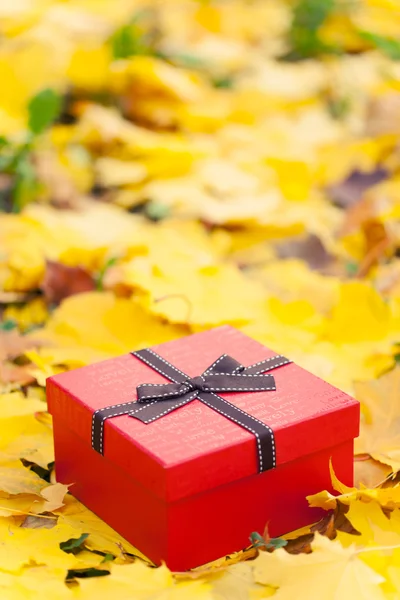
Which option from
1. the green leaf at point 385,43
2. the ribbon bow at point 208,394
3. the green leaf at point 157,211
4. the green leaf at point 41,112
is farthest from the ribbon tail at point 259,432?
the green leaf at point 385,43

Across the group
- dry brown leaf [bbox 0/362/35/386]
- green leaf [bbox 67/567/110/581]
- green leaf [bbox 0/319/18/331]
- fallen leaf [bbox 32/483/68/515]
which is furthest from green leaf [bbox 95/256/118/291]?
green leaf [bbox 67/567/110/581]

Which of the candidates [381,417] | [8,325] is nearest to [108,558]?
[381,417]

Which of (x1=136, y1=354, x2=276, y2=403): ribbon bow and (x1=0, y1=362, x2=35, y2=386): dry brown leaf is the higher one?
(x1=136, y1=354, x2=276, y2=403): ribbon bow

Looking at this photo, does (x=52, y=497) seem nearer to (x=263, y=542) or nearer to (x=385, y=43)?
(x=263, y=542)

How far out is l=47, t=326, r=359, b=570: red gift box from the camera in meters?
1.04

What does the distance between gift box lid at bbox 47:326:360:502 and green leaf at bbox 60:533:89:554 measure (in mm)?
89

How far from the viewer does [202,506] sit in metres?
1.05

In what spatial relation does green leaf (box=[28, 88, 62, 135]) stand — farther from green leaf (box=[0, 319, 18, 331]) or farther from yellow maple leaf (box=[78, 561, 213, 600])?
yellow maple leaf (box=[78, 561, 213, 600])

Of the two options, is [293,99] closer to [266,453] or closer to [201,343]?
[201,343]

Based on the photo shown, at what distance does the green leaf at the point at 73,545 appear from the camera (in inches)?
42.9

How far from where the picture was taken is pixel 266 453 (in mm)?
1063

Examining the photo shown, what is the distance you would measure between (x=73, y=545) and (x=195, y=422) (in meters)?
0.19

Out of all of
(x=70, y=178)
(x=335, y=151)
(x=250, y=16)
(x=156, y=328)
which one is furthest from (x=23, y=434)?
(x=250, y=16)

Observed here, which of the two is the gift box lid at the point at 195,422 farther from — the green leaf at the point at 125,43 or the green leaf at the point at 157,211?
the green leaf at the point at 125,43
